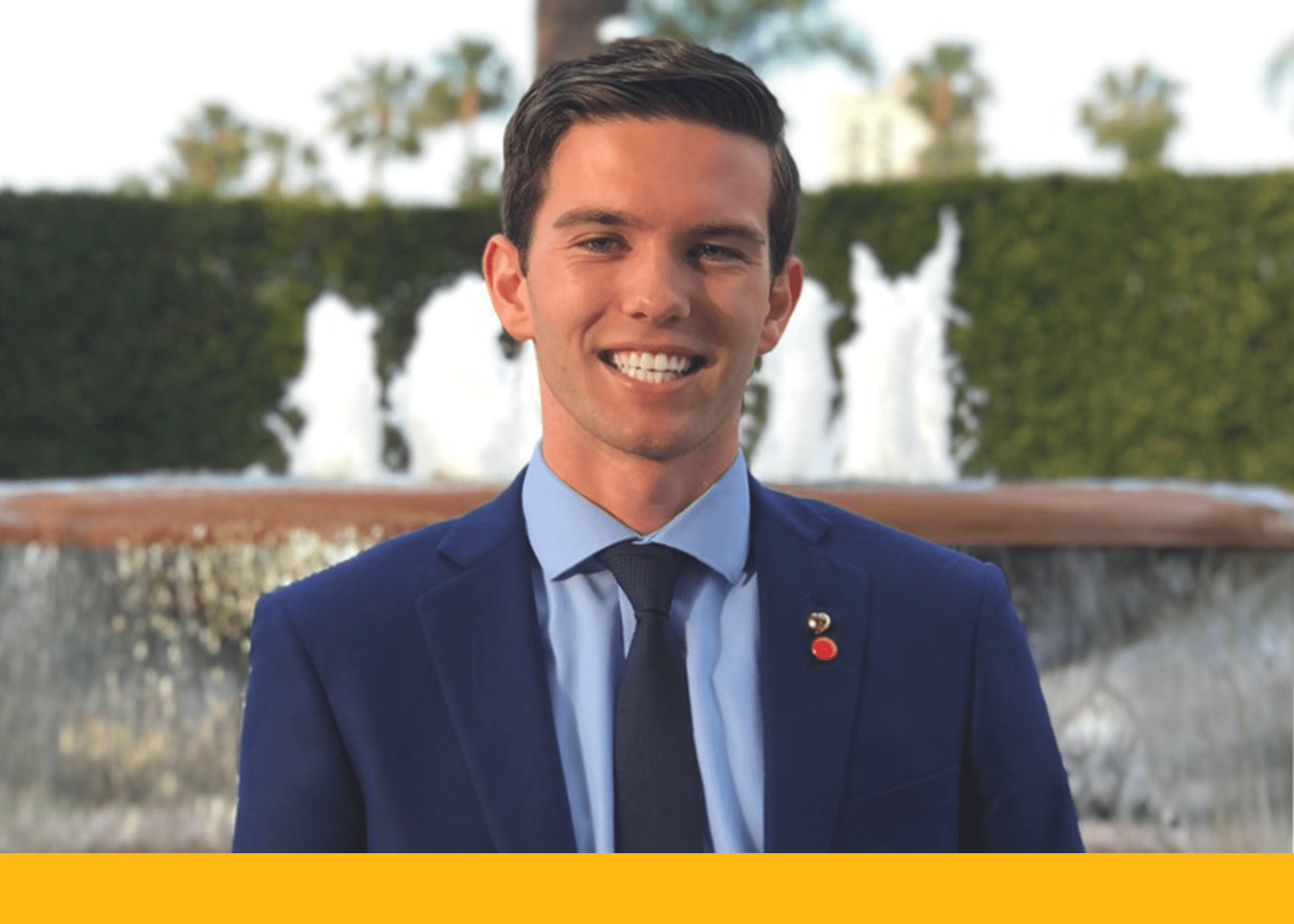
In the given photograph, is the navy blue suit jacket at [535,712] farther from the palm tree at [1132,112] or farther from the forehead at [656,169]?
the palm tree at [1132,112]

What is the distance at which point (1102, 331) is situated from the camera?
491 inches

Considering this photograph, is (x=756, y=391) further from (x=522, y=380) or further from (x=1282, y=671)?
(x=1282, y=671)

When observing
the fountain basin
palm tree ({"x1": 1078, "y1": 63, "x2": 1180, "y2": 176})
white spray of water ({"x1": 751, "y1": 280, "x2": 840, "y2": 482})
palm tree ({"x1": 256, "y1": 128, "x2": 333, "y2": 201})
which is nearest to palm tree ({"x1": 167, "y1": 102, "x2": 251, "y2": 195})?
palm tree ({"x1": 256, "y1": 128, "x2": 333, "y2": 201})

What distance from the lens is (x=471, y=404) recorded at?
8.38 metres

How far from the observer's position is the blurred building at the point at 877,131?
6694 centimetres

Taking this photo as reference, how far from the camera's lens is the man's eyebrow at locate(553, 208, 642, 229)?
1.31m

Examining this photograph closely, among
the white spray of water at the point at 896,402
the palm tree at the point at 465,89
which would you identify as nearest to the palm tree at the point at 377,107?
the palm tree at the point at 465,89

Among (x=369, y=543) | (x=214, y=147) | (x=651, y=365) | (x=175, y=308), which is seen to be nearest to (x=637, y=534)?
(x=651, y=365)

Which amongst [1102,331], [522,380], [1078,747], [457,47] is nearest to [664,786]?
[1078,747]

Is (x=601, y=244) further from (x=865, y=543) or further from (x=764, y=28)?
(x=764, y=28)

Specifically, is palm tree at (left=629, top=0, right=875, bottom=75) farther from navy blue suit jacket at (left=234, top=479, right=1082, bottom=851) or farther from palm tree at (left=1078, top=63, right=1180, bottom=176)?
navy blue suit jacket at (left=234, top=479, right=1082, bottom=851)

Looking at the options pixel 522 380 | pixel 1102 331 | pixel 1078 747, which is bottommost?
pixel 1078 747

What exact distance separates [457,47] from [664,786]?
183ft

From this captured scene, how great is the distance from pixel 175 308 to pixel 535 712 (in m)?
12.4
